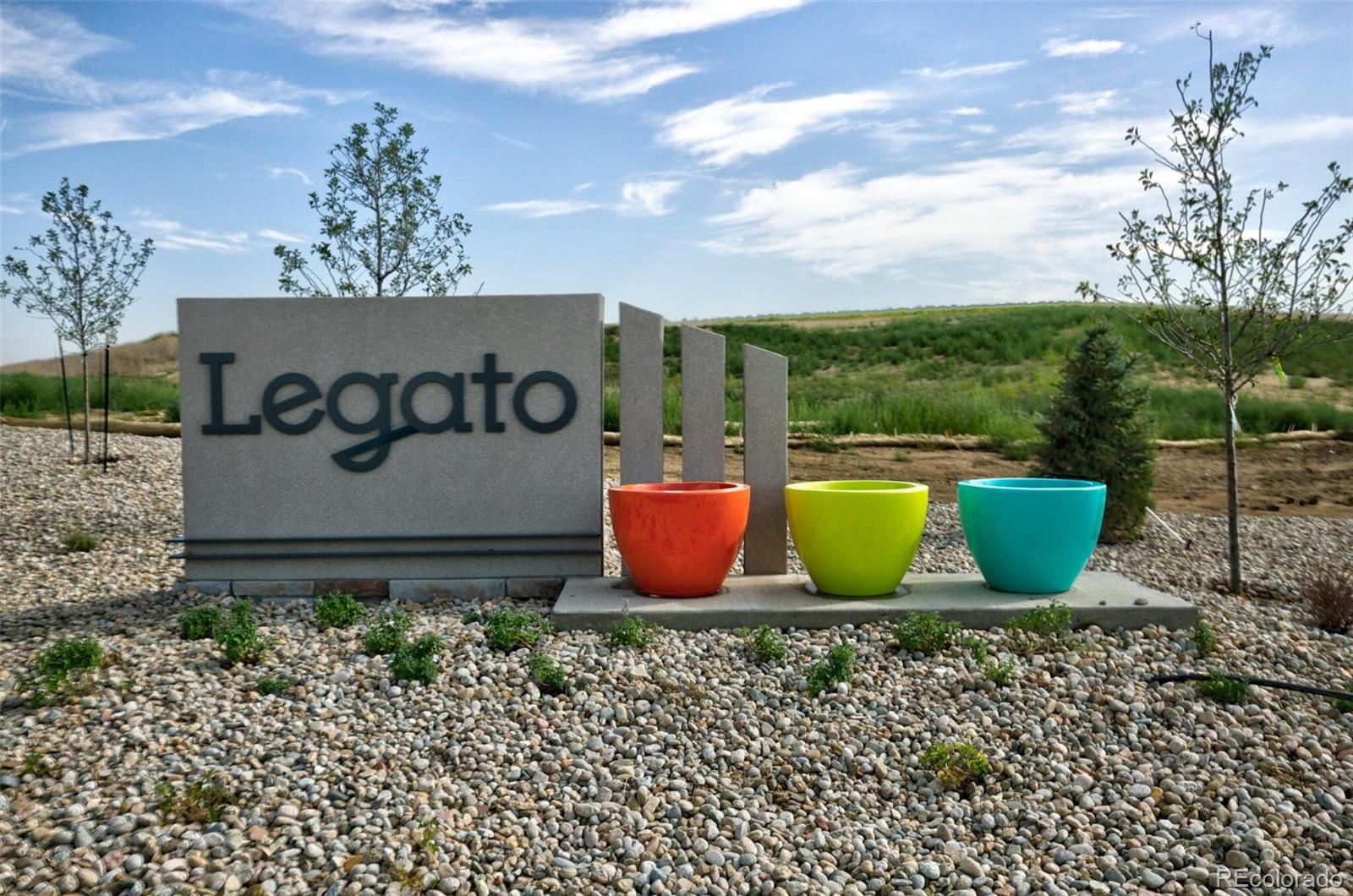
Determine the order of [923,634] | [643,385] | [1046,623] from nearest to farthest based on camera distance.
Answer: [923,634] < [1046,623] < [643,385]

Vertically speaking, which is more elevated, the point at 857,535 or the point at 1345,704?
the point at 857,535

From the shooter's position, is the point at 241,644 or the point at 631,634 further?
the point at 631,634

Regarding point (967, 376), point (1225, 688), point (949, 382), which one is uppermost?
point (967, 376)

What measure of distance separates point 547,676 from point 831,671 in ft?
4.00

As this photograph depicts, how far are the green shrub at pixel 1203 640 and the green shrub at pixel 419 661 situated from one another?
3.59 m

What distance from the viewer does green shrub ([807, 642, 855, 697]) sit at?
443 centimetres

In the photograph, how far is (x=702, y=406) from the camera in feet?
20.0

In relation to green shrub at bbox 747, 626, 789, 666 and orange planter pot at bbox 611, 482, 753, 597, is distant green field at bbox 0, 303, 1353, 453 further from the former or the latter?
green shrub at bbox 747, 626, 789, 666

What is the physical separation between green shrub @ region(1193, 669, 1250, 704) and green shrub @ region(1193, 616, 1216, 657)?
468mm

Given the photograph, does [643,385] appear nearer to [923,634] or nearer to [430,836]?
[923,634]

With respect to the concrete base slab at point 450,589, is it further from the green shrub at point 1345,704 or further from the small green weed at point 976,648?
the green shrub at point 1345,704

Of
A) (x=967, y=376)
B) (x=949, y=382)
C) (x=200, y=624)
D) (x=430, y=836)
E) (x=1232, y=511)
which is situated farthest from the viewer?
(x=967, y=376)

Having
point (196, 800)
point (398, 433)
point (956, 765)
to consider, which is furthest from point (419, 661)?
point (956, 765)

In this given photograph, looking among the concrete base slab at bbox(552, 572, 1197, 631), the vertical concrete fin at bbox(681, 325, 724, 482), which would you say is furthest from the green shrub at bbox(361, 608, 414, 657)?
the vertical concrete fin at bbox(681, 325, 724, 482)
